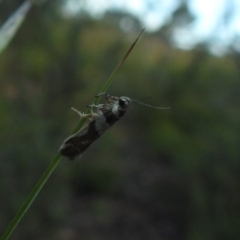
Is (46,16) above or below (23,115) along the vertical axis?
above

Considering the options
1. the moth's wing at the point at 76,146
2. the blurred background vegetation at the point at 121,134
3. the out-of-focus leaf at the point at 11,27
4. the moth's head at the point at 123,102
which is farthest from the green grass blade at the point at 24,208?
the blurred background vegetation at the point at 121,134

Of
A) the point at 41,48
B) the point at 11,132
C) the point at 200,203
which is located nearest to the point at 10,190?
the point at 11,132

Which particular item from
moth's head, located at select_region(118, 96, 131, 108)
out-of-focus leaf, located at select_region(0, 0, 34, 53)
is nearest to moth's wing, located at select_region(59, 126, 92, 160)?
moth's head, located at select_region(118, 96, 131, 108)

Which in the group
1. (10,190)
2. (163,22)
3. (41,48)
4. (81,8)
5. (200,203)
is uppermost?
(163,22)

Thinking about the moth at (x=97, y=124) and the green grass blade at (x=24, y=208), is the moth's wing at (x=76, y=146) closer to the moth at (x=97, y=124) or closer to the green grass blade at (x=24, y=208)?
the moth at (x=97, y=124)

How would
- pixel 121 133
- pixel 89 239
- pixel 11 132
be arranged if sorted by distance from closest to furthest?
1. pixel 11 132
2. pixel 89 239
3. pixel 121 133

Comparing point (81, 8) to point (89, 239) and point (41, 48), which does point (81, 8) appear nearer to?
point (41, 48)
